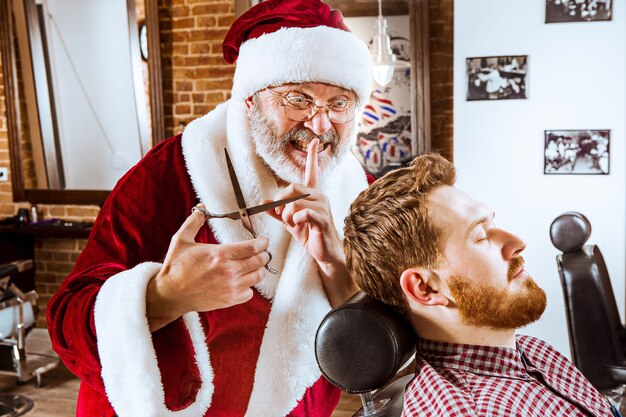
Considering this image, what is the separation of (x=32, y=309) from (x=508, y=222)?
2.93 m

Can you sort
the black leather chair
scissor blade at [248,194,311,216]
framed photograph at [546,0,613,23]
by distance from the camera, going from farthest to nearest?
framed photograph at [546,0,613,23] → the black leather chair → scissor blade at [248,194,311,216]

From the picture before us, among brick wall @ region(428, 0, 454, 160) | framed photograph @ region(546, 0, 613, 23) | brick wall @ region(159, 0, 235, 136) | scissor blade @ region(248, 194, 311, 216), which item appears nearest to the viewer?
scissor blade @ region(248, 194, 311, 216)

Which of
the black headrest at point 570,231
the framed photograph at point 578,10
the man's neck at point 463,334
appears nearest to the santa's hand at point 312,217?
the man's neck at point 463,334

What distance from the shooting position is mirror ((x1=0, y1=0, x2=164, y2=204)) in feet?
15.9

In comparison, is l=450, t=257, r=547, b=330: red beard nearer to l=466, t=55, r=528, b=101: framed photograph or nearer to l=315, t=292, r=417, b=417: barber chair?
l=315, t=292, r=417, b=417: barber chair

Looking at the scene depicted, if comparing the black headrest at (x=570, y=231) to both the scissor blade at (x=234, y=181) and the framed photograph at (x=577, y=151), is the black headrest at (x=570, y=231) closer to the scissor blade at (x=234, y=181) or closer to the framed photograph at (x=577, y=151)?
the framed photograph at (x=577, y=151)

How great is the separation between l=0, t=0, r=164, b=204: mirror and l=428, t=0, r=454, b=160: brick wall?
77.7 inches

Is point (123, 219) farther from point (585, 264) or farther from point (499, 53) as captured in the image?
point (499, 53)

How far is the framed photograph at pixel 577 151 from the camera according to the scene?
3685 mm

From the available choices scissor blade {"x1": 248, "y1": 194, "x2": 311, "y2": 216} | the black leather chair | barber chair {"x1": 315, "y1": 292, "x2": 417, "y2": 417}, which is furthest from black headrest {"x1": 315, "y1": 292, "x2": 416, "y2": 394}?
the black leather chair

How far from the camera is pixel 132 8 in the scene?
4.80 meters

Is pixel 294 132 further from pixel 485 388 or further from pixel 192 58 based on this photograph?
pixel 192 58

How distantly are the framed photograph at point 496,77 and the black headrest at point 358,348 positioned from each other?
9.34 feet

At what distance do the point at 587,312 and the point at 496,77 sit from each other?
1461mm
